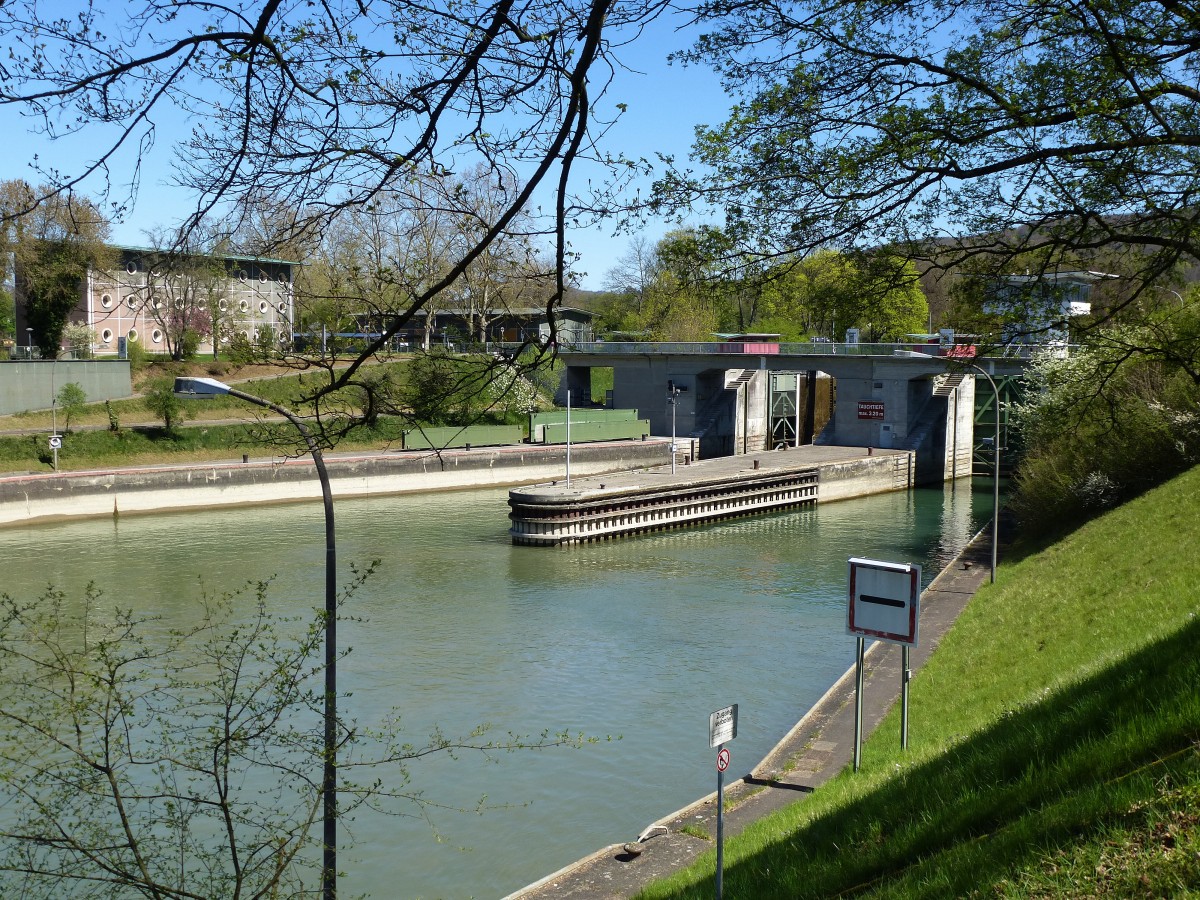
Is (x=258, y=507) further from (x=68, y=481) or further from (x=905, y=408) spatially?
(x=905, y=408)

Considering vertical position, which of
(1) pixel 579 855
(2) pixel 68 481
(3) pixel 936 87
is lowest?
(1) pixel 579 855

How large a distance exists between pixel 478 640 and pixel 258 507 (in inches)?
696

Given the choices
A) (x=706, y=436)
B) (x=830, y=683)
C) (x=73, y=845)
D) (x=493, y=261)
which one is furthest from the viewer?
(x=706, y=436)

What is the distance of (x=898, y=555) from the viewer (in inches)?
1104

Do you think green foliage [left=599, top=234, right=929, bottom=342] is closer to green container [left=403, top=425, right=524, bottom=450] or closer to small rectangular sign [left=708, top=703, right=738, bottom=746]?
small rectangular sign [left=708, top=703, right=738, bottom=746]

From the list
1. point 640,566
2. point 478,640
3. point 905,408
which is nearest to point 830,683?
point 478,640

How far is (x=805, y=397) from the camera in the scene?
5428 cm

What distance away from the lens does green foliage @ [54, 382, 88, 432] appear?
3556 cm

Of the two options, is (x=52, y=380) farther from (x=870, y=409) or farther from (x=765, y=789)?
(x=765, y=789)

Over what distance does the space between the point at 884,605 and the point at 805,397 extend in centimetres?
4495

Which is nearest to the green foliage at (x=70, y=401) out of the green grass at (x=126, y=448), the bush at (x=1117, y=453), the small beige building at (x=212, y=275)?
the green grass at (x=126, y=448)

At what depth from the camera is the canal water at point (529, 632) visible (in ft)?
37.8

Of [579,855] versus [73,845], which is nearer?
[73,845]

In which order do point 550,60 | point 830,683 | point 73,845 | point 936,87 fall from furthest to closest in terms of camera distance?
point 830,683, point 936,87, point 73,845, point 550,60
